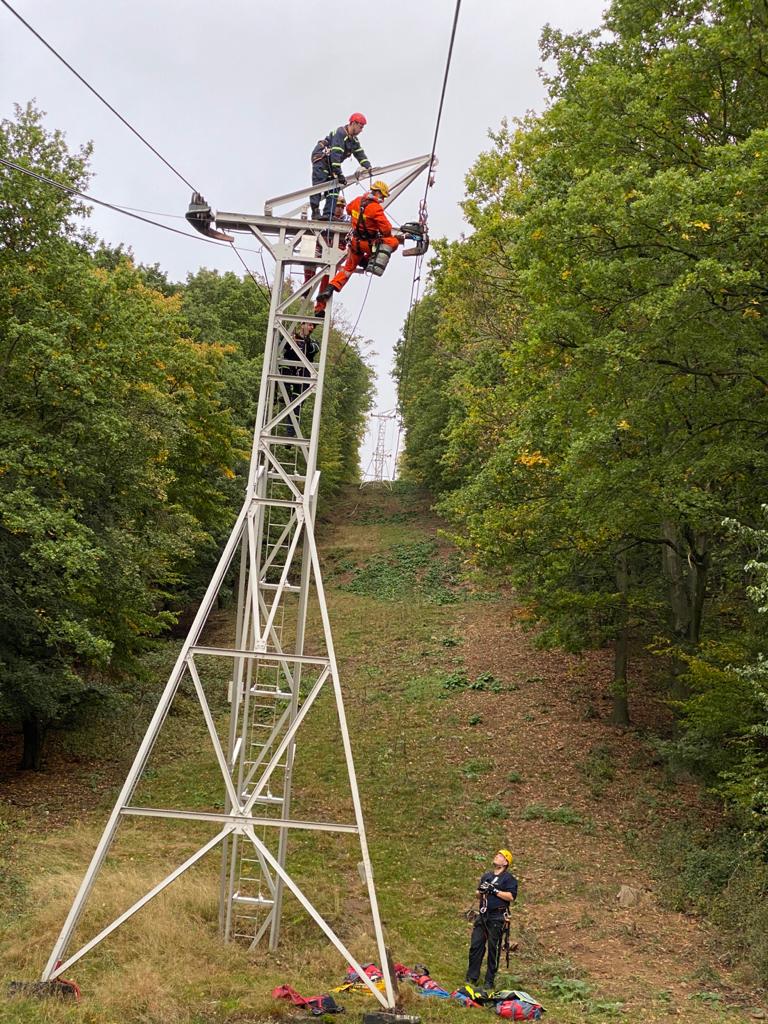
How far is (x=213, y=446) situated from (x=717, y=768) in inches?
686

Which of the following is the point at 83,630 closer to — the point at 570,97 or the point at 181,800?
the point at 181,800

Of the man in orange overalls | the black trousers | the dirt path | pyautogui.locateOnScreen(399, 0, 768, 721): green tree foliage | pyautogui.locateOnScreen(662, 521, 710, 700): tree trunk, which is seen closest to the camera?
the black trousers

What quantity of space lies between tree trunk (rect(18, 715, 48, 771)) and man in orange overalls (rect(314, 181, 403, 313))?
12832 millimetres

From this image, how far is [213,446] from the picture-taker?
1080 inches

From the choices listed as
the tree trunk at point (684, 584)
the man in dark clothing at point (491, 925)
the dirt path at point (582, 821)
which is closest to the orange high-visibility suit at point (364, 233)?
the man in dark clothing at point (491, 925)

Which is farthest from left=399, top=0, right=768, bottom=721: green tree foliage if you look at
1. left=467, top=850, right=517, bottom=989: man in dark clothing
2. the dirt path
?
left=467, top=850, right=517, bottom=989: man in dark clothing

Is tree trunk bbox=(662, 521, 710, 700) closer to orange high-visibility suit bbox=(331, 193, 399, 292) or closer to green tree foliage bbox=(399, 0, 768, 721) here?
green tree foliage bbox=(399, 0, 768, 721)

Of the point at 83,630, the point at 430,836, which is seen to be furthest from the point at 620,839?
the point at 83,630

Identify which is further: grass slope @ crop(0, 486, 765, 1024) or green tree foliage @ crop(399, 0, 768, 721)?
green tree foliage @ crop(399, 0, 768, 721)

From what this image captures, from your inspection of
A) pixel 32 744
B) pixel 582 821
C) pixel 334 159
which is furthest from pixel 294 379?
pixel 32 744

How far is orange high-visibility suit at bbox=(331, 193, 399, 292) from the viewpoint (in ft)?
34.8

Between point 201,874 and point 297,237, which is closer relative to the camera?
point 297,237

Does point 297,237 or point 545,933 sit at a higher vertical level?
point 297,237

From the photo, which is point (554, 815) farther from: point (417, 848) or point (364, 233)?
point (364, 233)
